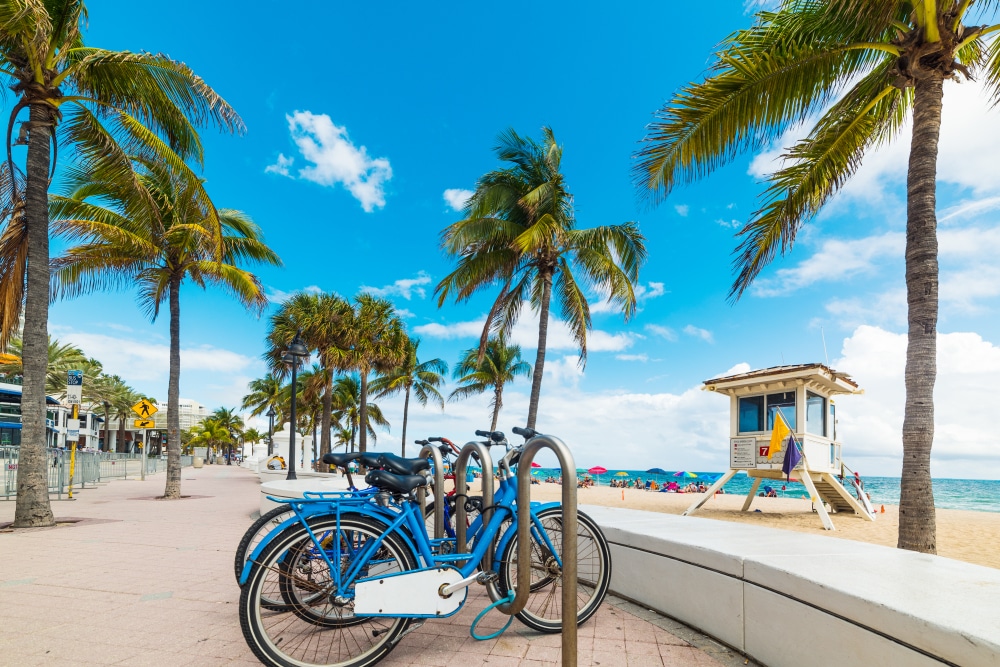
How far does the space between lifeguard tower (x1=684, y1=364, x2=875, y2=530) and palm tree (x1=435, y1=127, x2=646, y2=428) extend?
5.08m

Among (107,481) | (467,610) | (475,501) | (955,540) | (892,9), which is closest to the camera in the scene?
(475,501)

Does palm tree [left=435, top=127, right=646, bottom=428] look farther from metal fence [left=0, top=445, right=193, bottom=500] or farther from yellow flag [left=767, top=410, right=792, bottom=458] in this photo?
metal fence [left=0, top=445, right=193, bottom=500]

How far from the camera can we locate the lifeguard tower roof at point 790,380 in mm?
13320

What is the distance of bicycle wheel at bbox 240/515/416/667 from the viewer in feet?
9.96

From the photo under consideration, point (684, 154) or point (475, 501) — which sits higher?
point (684, 154)

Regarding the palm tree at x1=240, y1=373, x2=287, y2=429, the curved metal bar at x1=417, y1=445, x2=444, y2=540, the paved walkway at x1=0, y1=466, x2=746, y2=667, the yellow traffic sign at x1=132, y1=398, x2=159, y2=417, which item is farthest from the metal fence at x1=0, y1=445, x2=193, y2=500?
the palm tree at x1=240, y1=373, x2=287, y2=429

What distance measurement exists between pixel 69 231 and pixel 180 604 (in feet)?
38.7

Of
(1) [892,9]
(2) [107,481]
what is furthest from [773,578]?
(2) [107,481]

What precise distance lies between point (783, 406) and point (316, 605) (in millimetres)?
13127

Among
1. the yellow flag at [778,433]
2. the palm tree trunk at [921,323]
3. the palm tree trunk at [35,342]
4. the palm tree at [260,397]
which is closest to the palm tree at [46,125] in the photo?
the palm tree trunk at [35,342]

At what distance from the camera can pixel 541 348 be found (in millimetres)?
18062

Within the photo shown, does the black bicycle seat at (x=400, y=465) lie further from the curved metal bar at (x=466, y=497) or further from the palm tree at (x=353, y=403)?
the palm tree at (x=353, y=403)

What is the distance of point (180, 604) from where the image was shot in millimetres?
4473

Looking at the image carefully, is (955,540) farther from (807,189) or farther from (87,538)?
(87,538)
